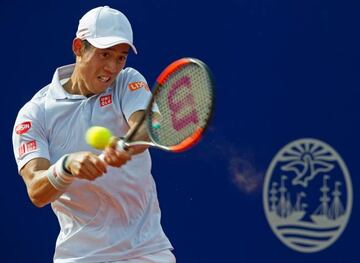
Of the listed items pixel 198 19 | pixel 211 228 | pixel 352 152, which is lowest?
pixel 211 228

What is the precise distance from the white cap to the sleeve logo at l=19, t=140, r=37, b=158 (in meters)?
0.48

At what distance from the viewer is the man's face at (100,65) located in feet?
15.5

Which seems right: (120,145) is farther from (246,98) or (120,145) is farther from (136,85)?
(246,98)

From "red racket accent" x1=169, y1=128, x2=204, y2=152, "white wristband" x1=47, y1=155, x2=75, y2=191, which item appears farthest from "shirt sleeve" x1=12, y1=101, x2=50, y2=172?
"red racket accent" x1=169, y1=128, x2=204, y2=152

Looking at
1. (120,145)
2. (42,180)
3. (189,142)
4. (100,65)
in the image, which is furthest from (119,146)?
(100,65)

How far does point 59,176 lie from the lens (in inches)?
177

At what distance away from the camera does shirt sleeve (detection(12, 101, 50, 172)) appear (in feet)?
15.7

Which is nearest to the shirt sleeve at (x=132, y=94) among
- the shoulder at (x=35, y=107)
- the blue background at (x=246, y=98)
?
the shoulder at (x=35, y=107)

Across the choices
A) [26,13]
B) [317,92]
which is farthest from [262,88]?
[26,13]

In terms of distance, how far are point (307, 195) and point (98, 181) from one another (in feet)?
6.54

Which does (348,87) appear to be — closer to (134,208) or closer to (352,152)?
(352,152)

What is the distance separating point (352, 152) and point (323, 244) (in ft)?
1.74

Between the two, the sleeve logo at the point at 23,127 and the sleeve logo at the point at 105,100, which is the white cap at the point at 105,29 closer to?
the sleeve logo at the point at 105,100

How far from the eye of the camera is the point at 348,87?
6.44 metres
